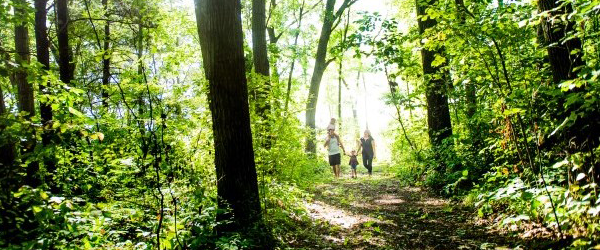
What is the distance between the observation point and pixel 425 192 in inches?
314

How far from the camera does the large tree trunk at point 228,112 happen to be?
4.62 metres

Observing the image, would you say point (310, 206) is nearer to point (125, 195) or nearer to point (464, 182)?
point (464, 182)

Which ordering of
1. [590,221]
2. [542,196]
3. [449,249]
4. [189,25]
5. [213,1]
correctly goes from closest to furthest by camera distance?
[590,221] → [542,196] → [449,249] → [213,1] → [189,25]

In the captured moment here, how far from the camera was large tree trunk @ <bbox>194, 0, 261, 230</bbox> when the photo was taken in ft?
15.2

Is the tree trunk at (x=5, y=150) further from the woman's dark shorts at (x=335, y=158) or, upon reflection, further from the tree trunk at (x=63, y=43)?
the woman's dark shorts at (x=335, y=158)

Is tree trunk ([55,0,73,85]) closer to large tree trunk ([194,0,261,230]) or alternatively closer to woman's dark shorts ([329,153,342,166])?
large tree trunk ([194,0,261,230])

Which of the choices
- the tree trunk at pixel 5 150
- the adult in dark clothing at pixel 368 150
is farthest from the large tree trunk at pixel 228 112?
the adult in dark clothing at pixel 368 150

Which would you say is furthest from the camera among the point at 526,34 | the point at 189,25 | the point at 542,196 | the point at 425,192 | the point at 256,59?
the point at 189,25

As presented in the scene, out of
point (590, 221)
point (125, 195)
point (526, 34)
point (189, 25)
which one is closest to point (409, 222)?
point (590, 221)

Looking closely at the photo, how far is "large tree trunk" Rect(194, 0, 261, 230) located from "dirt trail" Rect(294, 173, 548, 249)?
38.8 inches

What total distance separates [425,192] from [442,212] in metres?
1.87

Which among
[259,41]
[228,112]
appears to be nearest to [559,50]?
[228,112]

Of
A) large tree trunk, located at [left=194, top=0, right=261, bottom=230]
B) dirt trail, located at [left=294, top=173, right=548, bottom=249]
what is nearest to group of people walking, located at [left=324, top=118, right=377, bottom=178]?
dirt trail, located at [left=294, top=173, right=548, bottom=249]

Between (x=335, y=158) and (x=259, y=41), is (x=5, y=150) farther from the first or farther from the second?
(x=335, y=158)
